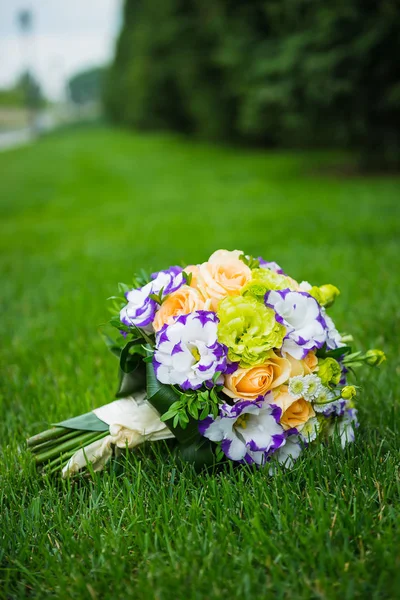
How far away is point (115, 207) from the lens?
7938mm

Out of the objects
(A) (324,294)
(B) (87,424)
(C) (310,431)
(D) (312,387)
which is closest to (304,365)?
(D) (312,387)

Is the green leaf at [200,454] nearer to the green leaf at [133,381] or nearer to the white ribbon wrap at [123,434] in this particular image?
the white ribbon wrap at [123,434]

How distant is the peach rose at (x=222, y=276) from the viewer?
1.58 m

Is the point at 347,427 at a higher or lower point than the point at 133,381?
lower

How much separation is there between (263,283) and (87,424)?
2.17ft

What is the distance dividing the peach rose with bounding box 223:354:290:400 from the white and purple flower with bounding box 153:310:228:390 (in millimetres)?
47

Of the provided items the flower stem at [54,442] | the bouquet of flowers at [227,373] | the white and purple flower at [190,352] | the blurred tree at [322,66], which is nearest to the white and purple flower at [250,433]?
the bouquet of flowers at [227,373]

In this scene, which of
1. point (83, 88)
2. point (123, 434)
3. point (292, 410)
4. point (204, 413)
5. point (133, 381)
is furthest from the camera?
point (83, 88)

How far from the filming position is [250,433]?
152cm

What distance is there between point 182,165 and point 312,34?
5734 millimetres

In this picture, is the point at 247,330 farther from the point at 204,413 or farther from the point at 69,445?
the point at 69,445

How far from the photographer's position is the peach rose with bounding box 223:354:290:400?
1473 mm

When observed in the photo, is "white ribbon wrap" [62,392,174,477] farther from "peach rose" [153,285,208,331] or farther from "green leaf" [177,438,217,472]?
"peach rose" [153,285,208,331]

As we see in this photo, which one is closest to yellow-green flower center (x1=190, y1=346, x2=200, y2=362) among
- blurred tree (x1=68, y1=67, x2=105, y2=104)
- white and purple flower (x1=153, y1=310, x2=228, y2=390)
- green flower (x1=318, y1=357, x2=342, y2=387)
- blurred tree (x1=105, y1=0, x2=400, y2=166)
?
white and purple flower (x1=153, y1=310, x2=228, y2=390)
